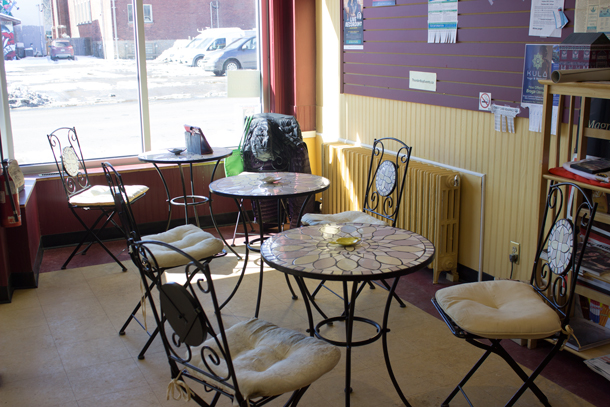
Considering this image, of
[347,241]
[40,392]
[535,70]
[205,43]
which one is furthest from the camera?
[205,43]

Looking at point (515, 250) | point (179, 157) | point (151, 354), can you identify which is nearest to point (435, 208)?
point (515, 250)

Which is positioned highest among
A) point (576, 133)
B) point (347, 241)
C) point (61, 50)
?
point (61, 50)

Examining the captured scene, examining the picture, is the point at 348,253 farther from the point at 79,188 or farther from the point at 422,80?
the point at 79,188

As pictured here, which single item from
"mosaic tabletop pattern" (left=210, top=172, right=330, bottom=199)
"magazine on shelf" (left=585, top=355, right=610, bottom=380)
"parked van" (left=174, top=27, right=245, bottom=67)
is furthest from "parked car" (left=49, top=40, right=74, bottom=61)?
"magazine on shelf" (left=585, top=355, right=610, bottom=380)

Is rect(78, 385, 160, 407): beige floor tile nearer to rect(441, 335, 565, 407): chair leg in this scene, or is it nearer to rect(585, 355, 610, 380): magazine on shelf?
rect(441, 335, 565, 407): chair leg

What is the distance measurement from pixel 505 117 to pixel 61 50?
3.87 m

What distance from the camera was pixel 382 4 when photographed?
15.8 ft

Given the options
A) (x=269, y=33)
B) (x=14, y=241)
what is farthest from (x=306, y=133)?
(x=14, y=241)

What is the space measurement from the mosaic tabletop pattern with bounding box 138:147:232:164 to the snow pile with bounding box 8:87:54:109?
1.22 metres

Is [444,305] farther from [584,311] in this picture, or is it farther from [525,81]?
[525,81]

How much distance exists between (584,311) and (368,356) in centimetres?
125

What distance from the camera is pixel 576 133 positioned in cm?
324

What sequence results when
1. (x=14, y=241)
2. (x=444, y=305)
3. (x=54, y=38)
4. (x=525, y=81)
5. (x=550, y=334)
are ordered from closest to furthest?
1. (x=550, y=334)
2. (x=444, y=305)
3. (x=525, y=81)
4. (x=14, y=241)
5. (x=54, y=38)

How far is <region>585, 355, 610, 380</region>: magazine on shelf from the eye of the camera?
2.84m
